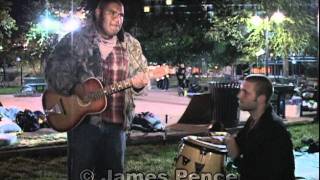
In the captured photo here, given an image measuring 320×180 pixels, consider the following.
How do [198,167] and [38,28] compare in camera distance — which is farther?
[38,28]

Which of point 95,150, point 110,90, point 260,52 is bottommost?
point 95,150

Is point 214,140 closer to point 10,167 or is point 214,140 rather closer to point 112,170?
point 112,170

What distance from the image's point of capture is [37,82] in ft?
17.3

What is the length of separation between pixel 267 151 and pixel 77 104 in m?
1.52

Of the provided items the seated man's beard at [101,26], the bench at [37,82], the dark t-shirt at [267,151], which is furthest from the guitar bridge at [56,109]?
the dark t-shirt at [267,151]

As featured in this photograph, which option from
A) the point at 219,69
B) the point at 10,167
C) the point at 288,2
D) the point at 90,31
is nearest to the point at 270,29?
the point at 288,2

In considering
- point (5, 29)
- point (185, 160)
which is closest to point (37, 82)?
point (5, 29)

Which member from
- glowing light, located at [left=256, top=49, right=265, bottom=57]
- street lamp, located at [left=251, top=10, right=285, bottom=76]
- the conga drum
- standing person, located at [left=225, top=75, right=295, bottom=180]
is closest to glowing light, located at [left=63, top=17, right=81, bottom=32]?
the conga drum

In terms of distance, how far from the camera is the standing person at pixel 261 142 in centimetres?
379

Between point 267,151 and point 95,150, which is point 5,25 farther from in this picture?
point 267,151

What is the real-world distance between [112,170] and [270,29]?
2621 mm

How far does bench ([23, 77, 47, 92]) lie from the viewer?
16.1 feet

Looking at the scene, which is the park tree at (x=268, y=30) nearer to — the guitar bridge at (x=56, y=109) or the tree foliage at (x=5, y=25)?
the tree foliage at (x=5, y=25)

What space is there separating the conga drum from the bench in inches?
48.5
